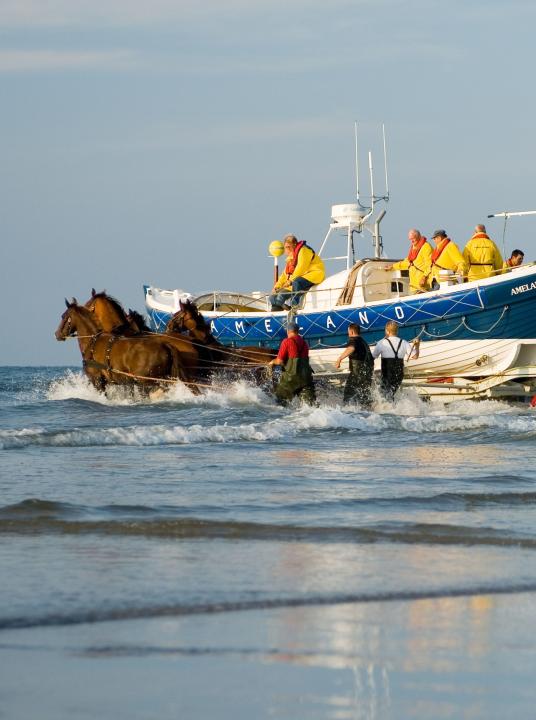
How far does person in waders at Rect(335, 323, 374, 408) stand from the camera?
21406mm

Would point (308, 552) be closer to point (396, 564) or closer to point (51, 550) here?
point (396, 564)

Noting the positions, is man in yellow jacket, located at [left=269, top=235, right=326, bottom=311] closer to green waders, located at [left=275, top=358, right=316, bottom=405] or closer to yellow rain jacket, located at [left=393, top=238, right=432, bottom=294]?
yellow rain jacket, located at [left=393, top=238, right=432, bottom=294]

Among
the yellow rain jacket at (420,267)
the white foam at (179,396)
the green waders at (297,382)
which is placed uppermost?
the yellow rain jacket at (420,267)

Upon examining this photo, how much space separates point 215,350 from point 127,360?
1.67 m

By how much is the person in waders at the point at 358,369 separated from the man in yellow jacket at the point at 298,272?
19.0ft

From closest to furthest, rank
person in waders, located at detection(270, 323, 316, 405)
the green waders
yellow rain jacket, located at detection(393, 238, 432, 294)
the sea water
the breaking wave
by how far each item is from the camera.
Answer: the sea water
the breaking wave
person in waders, located at detection(270, 323, 316, 405)
the green waders
yellow rain jacket, located at detection(393, 238, 432, 294)

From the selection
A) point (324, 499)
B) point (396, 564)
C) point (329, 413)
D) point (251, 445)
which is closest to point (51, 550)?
point (396, 564)

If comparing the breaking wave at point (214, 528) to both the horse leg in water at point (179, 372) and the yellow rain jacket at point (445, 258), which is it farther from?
the yellow rain jacket at point (445, 258)

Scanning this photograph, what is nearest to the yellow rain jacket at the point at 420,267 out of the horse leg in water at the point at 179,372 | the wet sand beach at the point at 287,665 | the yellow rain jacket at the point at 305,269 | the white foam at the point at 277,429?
the yellow rain jacket at the point at 305,269

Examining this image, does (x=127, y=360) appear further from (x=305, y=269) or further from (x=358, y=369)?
(x=305, y=269)

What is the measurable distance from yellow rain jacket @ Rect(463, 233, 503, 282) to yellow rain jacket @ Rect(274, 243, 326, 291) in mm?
3581

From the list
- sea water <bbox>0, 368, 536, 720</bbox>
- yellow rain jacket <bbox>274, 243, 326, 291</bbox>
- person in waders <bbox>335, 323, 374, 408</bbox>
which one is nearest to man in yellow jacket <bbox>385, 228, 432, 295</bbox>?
yellow rain jacket <bbox>274, 243, 326, 291</bbox>

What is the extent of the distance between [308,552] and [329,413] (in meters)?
11.2

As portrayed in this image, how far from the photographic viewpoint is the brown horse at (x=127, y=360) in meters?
24.1
